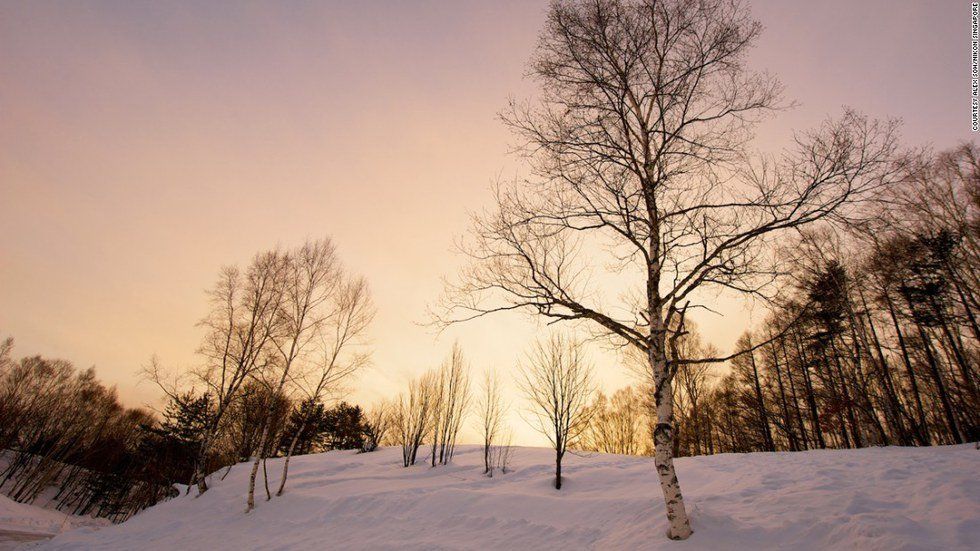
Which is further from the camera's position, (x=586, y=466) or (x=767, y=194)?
(x=586, y=466)

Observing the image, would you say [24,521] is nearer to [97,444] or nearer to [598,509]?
[97,444]

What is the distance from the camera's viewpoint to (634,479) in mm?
11758

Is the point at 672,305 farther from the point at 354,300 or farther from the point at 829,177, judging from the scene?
the point at 354,300

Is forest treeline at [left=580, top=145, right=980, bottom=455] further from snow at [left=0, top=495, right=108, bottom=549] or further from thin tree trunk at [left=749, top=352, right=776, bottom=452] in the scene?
snow at [left=0, top=495, right=108, bottom=549]

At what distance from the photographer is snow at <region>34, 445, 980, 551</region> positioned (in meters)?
5.27

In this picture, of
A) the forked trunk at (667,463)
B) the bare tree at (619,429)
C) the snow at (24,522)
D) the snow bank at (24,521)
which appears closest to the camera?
the forked trunk at (667,463)

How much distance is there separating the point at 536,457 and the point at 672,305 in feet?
47.4

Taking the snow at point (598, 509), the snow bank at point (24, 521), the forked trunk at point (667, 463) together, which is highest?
the forked trunk at point (667, 463)

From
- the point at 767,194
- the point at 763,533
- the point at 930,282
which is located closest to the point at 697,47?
the point at 767,194

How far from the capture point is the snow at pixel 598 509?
5270 mm

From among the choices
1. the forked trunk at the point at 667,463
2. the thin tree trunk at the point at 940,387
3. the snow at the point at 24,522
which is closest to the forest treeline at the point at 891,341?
the thin tree trunk at the point at 940,387

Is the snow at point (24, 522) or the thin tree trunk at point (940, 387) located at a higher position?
the thin tree trunk at point (940, 387)

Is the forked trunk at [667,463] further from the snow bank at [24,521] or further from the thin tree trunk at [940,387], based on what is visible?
the snow bank at [24,521]

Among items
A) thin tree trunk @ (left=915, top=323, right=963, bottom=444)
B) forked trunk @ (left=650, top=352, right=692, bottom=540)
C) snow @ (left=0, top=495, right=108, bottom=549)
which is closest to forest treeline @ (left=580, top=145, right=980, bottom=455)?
thin tree trunk @ (left=915, top=323, right=963, bottom=444)
